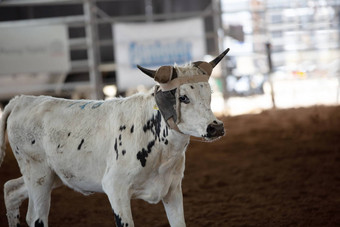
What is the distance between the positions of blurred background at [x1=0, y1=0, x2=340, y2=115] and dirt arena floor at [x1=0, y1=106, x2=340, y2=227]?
7.56 feet

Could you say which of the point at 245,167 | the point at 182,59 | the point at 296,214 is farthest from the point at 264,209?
the point at 182,59

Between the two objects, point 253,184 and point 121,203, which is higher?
point 121,203

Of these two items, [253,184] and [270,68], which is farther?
[270,68]

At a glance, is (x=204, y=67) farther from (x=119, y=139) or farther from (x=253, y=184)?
(x=253, y=184)

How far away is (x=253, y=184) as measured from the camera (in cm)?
478

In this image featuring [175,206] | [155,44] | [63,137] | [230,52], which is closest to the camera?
[175,206]

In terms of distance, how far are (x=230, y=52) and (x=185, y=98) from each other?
7277 mm

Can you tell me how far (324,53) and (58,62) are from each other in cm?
484

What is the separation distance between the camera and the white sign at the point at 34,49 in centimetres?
858

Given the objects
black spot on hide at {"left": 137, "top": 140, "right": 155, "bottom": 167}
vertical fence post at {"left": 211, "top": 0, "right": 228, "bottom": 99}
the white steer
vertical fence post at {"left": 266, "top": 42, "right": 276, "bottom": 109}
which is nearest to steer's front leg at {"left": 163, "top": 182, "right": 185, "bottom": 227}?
the white steer

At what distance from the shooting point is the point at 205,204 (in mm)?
4242

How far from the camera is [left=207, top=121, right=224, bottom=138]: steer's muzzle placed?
2.44 metres

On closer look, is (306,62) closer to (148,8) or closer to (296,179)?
(296,179)

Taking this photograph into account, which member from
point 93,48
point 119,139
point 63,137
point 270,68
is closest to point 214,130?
point 119,139
